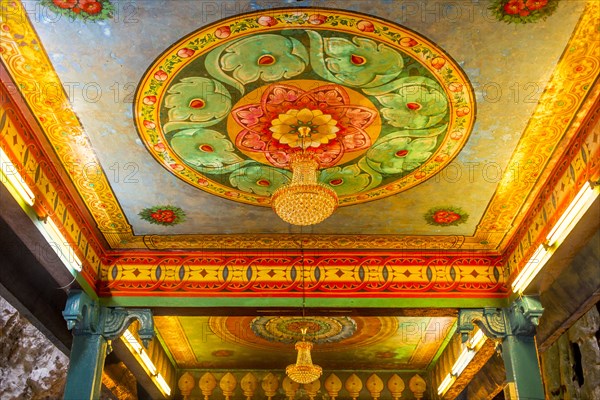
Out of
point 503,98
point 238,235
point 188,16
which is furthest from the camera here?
point 238,235

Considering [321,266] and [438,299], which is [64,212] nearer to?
[321,266]

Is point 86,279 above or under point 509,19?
under

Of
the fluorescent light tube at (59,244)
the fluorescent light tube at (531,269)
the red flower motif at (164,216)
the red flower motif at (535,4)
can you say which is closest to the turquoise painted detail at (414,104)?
the red flower motif at (535,4)

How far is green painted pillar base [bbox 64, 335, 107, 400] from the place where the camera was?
23.0 ft

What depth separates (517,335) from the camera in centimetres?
738

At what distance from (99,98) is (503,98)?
355cm

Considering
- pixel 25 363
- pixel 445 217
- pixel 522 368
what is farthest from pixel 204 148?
pixel 25 363

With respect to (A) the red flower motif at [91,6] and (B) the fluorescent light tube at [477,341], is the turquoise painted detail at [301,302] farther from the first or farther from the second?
(A) the red flower motif at [91,6]

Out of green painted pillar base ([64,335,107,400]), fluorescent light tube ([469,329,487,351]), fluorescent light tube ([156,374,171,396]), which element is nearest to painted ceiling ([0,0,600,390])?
green painted pillar base ([64,335,107,400])

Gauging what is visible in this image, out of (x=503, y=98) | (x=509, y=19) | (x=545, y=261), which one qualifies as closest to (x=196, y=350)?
(x=545, y=261)

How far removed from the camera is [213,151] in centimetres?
611

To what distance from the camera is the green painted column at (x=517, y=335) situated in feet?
23.1

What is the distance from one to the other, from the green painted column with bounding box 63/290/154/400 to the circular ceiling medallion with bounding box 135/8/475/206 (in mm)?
2070

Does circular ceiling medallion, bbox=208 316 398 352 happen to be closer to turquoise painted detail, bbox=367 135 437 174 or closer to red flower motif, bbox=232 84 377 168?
turquoise painted detail, bbox=367 135 437 174
